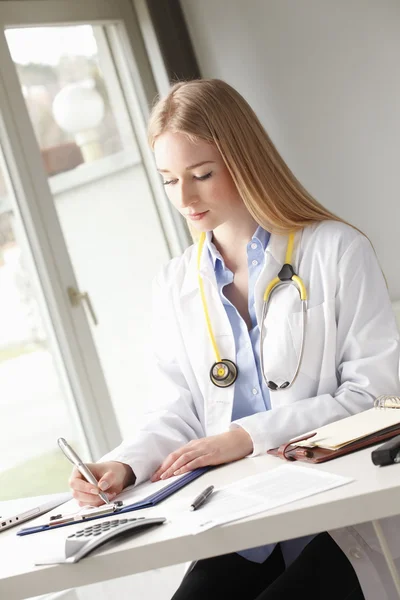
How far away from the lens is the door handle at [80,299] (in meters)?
2.85

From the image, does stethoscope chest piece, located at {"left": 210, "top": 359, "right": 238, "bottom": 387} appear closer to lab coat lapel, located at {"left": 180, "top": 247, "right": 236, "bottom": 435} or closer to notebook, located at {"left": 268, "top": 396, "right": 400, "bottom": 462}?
lab coat lapel, located at {"left": 180, "top": 247, "right": 236, "bottom": 435}

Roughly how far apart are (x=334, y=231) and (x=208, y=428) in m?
0.50

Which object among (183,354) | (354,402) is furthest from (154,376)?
(354,402)

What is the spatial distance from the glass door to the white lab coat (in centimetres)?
99

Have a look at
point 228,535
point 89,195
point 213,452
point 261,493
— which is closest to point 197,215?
point 213,452

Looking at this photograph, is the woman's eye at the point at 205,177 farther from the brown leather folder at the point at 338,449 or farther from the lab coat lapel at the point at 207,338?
the brown leather folder at the point at 338,449

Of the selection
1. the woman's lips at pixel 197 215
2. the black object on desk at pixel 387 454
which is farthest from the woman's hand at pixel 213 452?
the woman's lips at pixel 197 215

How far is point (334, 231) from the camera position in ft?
5.70

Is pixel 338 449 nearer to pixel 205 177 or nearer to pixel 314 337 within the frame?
pixel 314 337

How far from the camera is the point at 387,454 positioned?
1062mm

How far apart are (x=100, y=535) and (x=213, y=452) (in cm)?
39

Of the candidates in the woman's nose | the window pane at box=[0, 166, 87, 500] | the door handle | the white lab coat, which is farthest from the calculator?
the door handle

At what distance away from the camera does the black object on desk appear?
1063 millimetres

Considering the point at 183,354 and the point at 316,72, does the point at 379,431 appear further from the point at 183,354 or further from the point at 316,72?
the point at 316,72
